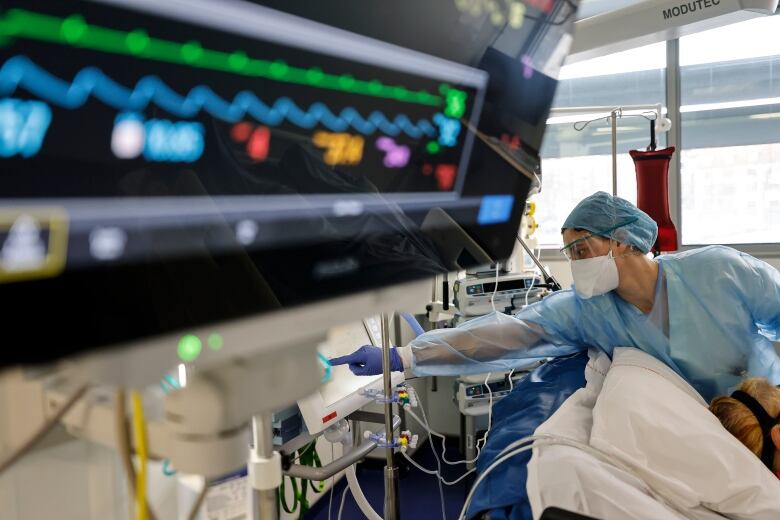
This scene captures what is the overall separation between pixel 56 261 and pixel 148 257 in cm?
5

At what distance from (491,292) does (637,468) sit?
1276mm

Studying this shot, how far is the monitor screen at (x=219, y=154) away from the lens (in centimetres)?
25

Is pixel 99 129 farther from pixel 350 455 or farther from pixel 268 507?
pixel 350 455

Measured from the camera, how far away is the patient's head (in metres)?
1.37

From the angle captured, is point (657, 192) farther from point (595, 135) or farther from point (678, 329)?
point (595, 135)

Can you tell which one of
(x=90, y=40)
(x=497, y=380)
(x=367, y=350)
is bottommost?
(x=497, y=380)

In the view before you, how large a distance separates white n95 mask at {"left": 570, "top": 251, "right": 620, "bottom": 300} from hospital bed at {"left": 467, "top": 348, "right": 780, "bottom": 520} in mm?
360

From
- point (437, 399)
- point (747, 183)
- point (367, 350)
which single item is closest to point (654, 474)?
point (367, 350)

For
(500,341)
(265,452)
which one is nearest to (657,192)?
(500,341)

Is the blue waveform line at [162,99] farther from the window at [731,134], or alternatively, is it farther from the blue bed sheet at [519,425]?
the window at [731,134]

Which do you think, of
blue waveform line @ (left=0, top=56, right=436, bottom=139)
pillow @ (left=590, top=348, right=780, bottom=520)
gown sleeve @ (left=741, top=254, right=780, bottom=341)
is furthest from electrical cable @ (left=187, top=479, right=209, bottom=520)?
gown sleeve @ (left=741, top=254, right=780, bottom=341)

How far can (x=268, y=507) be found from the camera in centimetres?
57

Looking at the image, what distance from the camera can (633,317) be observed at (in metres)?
1.78

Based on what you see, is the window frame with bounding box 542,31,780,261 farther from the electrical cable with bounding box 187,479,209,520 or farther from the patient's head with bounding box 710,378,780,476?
the electrical cable with bounding box 187,479,209,520
